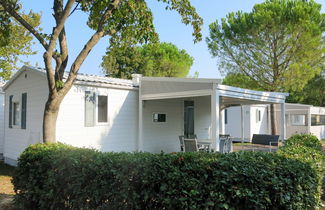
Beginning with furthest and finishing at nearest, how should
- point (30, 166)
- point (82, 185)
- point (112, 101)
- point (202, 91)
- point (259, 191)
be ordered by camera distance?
point (112, 101), point (202, 91), point (30, 166), point (82, 185), point (259, 191)

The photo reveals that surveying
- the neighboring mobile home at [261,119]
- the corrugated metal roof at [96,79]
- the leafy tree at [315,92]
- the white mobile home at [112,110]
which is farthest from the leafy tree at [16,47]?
the leafy tree at [315,92]

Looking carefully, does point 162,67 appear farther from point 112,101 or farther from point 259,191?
point 259,191

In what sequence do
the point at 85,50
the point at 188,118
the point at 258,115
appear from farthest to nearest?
the point at 258,115 < the point at 188,118 < the point at 85,50

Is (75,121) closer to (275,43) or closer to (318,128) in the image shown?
(275,43)

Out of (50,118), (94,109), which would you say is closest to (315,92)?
(94,109)

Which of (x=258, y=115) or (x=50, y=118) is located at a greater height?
(x=258, y=115)

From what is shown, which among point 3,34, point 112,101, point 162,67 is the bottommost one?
point 112,101

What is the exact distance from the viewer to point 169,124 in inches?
486

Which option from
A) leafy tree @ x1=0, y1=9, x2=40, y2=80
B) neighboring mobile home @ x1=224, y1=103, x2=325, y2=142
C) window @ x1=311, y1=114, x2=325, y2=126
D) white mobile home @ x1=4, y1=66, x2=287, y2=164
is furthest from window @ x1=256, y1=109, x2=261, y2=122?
leafy tree @ x1=0, y1=9, x2=40, y2=80

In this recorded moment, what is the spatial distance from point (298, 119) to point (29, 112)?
60.6 feet

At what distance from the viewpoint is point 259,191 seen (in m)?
3.30

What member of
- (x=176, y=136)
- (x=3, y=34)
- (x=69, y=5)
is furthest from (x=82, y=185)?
(x=176, y=136)

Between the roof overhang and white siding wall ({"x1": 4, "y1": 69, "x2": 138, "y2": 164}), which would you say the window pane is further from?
the roof overhang

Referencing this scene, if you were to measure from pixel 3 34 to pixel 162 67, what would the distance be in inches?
1030
